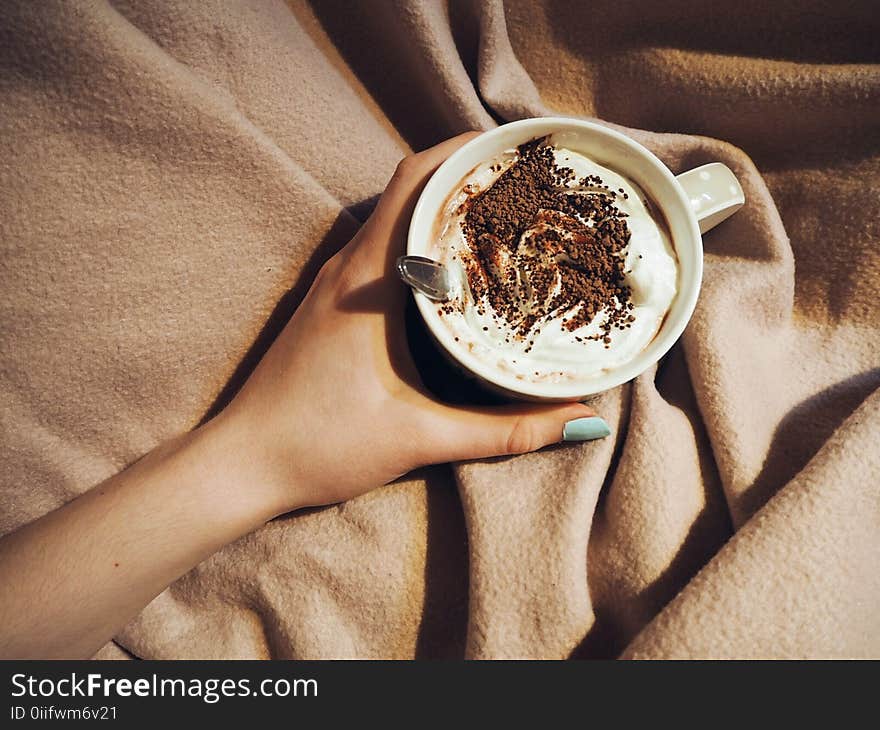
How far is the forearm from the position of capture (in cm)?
70

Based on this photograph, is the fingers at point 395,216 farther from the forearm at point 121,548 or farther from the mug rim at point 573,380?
the forearm at point 121,548

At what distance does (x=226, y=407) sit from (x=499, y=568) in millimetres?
376

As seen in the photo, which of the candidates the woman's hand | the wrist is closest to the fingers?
the woman's hand

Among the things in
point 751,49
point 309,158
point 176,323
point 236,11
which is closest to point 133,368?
point 176,323

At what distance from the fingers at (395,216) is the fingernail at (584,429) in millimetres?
260

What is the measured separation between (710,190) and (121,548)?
2.52 feet

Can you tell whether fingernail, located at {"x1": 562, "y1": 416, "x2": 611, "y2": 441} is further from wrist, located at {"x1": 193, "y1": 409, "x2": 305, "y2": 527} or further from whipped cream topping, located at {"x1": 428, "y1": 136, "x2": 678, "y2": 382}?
wrist, located at {"x1": 193, "y1": 409, "x2": 305, "y2": 527}

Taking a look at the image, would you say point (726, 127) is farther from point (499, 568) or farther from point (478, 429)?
point (499, 568)

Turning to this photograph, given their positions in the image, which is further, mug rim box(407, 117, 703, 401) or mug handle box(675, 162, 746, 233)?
mug handle box(675, 162, 746, 233)

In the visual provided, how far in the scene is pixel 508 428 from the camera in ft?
2.19

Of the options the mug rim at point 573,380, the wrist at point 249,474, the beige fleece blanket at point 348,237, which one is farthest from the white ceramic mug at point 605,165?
the wrist at point 249,474

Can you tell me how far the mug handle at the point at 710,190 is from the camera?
701 millimetres
